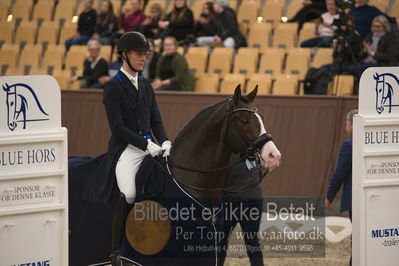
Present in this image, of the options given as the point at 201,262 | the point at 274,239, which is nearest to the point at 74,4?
the point at 274,239

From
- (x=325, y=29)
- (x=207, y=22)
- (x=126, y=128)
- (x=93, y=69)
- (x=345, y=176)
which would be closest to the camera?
(x=126, y=128)

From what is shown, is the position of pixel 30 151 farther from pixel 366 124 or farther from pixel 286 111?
pixel 286 111

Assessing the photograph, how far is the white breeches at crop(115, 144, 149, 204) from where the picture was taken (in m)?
6.44

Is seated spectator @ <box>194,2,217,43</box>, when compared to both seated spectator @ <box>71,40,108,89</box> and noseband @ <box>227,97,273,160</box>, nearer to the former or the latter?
seated spectator @ <box>71,40,108,89</box>

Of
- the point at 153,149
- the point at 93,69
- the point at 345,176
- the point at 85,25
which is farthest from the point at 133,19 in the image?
the point at 153,149

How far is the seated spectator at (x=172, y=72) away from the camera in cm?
1173

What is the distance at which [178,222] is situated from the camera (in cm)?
641

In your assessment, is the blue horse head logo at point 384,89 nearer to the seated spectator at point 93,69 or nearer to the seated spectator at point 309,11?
the seated spectator at point 93,69

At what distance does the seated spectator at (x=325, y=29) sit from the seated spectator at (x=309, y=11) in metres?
0.53

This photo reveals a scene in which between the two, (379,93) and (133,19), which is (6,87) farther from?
(133,19)

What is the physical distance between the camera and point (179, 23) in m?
13.1

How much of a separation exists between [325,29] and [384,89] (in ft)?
20.6

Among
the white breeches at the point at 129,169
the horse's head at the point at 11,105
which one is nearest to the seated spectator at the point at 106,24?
the white breeches at the point at 129,169

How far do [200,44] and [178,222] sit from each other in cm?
708
